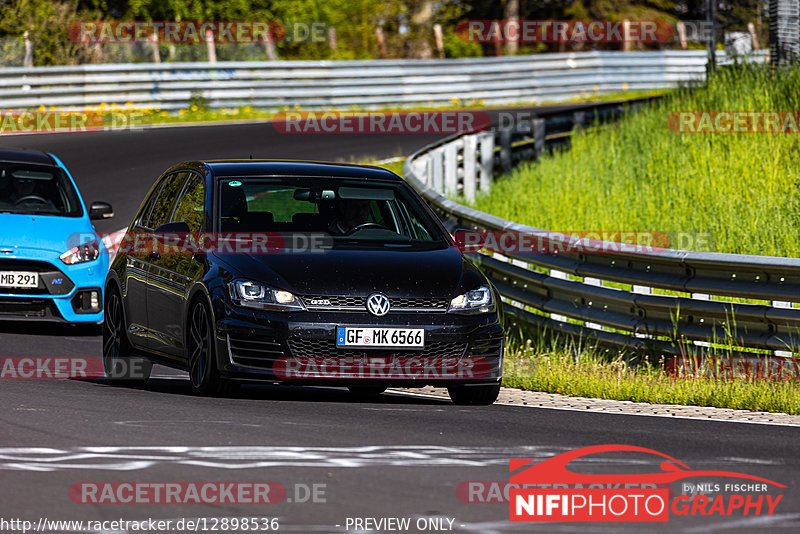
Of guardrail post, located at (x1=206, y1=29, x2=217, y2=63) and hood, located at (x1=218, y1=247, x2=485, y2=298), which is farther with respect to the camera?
guardrail post, located at (x1=206, y1=29, x2=217, y2=63)

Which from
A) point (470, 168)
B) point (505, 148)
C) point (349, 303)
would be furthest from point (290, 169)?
point (505, 148)

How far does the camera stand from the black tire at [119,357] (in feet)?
35.8

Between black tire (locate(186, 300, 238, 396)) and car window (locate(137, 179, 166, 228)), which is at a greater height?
car window (locate(137, 179, 166, 228))

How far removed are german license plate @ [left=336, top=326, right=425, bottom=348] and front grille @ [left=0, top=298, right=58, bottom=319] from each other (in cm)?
525

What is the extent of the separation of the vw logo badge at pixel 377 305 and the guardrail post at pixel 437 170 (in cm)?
1107

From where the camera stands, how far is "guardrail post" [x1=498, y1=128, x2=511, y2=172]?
23.1 m

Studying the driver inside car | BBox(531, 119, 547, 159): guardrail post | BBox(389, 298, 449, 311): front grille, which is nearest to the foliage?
BBox(531, 119, 547, 159): guardrail post

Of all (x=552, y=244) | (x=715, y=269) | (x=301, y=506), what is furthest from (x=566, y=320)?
(x=301, y=506)

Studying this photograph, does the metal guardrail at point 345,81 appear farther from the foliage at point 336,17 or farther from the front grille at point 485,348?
the front grille at point 485,348

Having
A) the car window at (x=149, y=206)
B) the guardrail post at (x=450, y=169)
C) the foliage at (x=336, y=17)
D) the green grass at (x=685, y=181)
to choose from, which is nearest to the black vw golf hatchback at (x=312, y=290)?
the car window at (x=149, y=206)

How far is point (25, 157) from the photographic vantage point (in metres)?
14.9
